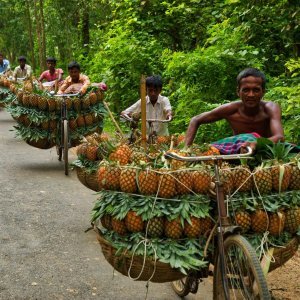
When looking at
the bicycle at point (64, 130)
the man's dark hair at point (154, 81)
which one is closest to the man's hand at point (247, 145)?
the man's dark hair at point (154, 81)

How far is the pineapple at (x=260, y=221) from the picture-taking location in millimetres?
3740

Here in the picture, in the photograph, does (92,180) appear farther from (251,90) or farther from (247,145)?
(247,145)

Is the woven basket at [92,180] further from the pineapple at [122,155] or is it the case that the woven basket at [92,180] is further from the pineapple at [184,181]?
the pineapple at [184,181]

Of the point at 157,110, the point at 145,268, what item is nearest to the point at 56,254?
the point at 145,268

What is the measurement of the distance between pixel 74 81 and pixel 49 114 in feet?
3.70

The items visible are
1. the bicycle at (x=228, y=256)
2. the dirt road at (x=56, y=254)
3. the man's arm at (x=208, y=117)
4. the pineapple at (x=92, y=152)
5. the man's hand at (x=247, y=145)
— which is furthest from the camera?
the pineapple at (x=92, y=152)

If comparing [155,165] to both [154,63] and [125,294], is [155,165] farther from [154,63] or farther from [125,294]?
[154,63]

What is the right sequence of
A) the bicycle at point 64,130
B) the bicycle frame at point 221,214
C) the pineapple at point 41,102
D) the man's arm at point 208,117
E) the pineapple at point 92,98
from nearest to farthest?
the bicycle frame at point 221,214 < the man's arm at point 208,117 < the bicycle at point 64,130 < the pineapple at point 41,102 < the pineapple at point 92,98

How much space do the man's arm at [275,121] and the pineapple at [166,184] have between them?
1185 mm

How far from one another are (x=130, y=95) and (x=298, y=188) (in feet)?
33.0

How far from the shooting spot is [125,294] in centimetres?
475

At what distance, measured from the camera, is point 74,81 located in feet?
34.8

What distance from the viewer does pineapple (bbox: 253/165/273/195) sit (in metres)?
3.73

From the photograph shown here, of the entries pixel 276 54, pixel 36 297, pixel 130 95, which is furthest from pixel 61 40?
pixel 36 297
